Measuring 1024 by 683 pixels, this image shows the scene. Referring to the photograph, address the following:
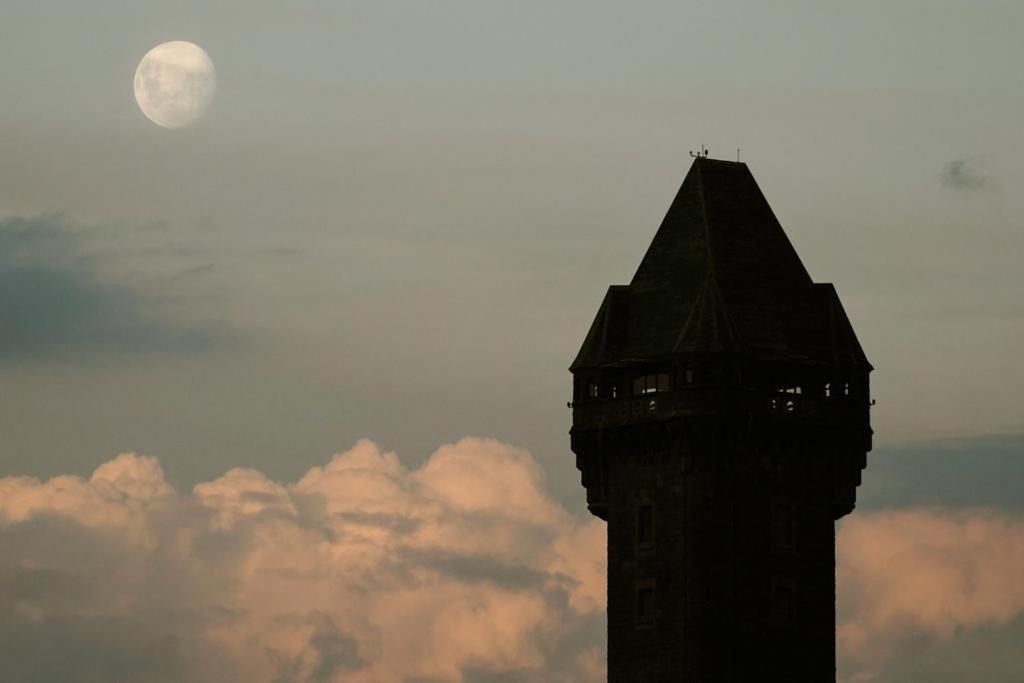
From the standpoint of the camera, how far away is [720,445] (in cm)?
15900

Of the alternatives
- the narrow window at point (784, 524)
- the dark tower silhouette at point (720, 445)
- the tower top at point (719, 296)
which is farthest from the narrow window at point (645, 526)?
the tower top at point (719, 296)

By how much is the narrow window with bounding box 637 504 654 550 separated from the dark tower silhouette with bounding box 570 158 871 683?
6cm

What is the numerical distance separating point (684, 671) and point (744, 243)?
66.7 feet

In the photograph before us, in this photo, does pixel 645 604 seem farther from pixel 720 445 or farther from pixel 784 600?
pixel 720 445

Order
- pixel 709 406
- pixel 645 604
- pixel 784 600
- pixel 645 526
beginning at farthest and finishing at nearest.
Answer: pixel 645 526 < pixel 645 604 < pixel 784 600 < pixel 709 406

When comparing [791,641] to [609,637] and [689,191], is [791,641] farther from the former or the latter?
[689,191]

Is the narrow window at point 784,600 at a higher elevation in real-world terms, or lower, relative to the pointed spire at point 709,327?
lower

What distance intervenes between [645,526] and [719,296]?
10.9 m

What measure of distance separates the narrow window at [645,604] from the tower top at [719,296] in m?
10.2

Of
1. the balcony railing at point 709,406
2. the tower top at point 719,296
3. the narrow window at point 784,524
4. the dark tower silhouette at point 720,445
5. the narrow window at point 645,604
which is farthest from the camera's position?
the tower top at point 719,296

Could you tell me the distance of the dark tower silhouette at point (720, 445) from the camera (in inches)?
6250

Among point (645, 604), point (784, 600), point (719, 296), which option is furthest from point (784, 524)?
point (719, 296)

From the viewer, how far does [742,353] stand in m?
160

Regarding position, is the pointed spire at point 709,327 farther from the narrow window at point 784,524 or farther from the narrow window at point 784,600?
the narrow window at point 784,600
